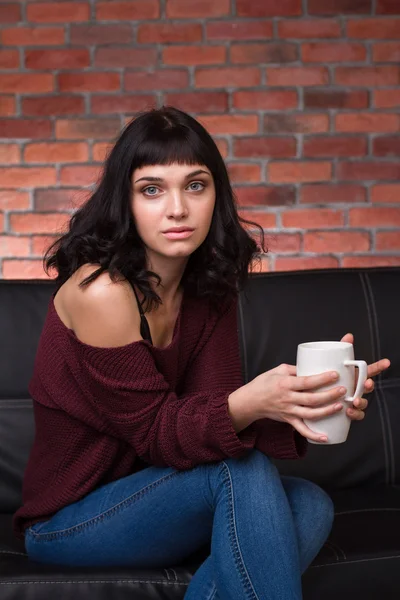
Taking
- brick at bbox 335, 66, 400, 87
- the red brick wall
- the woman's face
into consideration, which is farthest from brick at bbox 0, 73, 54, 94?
the woman's face

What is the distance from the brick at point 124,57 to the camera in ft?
8.32

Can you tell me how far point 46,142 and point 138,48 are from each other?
1.33ft

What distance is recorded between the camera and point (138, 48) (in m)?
2.54

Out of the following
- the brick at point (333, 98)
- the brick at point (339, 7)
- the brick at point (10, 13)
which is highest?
the brick at point (339, 7)

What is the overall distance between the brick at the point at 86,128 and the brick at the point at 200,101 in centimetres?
19

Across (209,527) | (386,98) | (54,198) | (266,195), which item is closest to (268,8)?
(386,98)

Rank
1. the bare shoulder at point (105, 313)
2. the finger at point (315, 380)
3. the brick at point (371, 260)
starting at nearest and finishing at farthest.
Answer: the finger at point (315, 380)
the bare shoulder at point (105, 313)
the brick at point (371, 260)

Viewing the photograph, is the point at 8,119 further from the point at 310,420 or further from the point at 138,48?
the point at 310,420

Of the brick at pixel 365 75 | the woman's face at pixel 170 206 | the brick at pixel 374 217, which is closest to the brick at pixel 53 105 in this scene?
the brick at pixel 365 75

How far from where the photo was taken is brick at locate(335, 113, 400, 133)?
258 cm

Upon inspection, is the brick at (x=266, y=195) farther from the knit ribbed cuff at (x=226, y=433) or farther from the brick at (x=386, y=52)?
the knit ribbed cuff at (x=226, y=433)

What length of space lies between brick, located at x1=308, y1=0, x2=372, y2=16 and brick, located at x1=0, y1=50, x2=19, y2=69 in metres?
0.91

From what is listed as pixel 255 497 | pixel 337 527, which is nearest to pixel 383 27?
pixel 337 527

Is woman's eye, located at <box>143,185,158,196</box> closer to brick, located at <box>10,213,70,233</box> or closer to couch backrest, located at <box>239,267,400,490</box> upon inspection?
couch backrest, located at <box>239,267,400,490</box>
